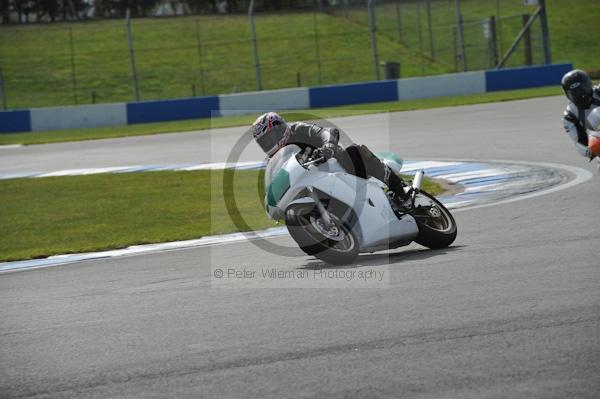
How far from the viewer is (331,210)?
25.8 feet

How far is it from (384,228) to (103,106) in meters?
24.3

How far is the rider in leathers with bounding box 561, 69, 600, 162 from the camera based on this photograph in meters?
11.8

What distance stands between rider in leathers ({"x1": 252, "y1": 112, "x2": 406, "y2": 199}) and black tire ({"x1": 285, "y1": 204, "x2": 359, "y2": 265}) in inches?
19.2

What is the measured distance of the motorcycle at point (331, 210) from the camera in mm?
7707

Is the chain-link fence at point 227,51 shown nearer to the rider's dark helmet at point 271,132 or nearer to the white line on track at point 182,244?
the white line on track at point 182,244

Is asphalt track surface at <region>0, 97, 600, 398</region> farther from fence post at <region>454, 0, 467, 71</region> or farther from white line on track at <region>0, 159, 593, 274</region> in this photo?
fence post at <region>454, 0, 467, 71</region>

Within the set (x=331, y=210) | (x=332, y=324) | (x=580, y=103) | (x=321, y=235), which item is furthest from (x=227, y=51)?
(x=332, y=324)

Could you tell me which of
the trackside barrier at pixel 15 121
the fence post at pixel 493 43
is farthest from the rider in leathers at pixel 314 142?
the fence post at pixel 493 43

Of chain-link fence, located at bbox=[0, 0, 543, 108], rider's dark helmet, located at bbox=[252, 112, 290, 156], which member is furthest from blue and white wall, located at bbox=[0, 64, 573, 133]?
Result: rider's dark helmet, located at bbox=[252, 112, 290, 156]

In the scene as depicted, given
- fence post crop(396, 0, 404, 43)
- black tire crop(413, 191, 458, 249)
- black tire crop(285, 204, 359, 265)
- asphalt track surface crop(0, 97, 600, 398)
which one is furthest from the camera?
fence post crop(396, 0, 404, 43)

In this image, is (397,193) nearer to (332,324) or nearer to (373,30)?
(332,324)

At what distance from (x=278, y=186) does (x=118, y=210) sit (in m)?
6.04

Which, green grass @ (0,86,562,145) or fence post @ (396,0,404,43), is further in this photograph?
fence post @ (396,0,404,43)

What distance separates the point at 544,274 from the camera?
6707mm
